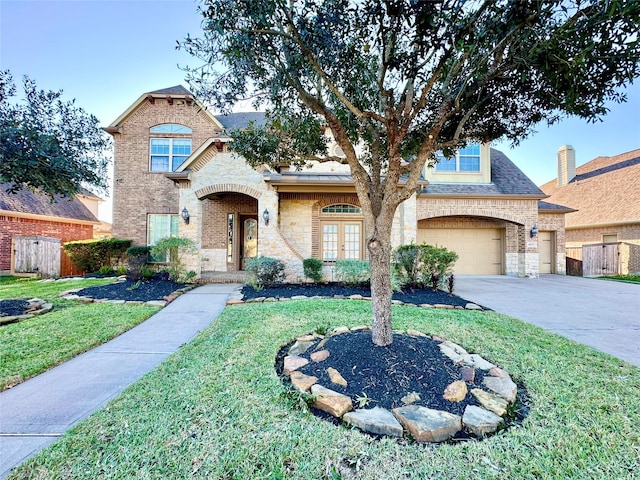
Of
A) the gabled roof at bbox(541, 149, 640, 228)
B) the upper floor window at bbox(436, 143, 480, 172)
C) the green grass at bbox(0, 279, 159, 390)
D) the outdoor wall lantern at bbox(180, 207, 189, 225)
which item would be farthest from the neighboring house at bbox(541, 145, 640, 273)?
the green grass at bbox(0, 279, 159, 390)

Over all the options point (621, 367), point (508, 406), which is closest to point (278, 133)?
point (508, 406)

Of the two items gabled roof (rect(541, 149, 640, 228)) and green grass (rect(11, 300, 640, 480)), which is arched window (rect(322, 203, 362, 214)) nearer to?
green grass (rect(11, 300, 640, 480))

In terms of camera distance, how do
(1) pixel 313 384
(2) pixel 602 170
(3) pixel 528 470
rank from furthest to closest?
(2) pixel 602 170 < (1) pixel 313 384 < (3) pixel 528 470

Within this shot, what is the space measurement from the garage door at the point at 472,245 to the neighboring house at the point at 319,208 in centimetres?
5

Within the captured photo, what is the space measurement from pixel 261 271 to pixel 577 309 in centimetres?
818

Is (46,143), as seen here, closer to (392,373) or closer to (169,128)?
(392,373)

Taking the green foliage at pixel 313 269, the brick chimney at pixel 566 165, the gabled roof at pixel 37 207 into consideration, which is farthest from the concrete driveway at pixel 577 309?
the gabled roof at pixel 37 207

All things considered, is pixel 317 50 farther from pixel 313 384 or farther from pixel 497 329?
pixel 497 329

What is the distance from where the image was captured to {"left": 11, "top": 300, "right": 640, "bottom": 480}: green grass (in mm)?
1985

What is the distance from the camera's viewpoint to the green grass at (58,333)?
383 cm

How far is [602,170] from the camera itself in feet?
62.1

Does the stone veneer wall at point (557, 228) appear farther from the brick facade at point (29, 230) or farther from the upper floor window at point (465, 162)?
the brick facade at point (29, 230)

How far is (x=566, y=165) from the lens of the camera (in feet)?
66.3

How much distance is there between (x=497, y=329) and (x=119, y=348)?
6.12 meters
